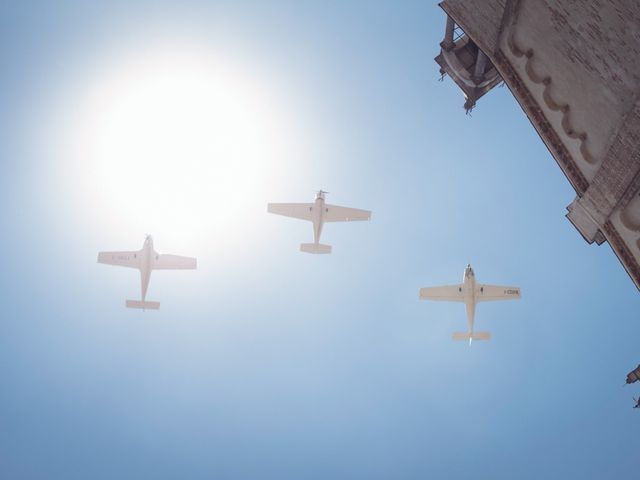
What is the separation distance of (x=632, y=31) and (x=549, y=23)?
2062 mm

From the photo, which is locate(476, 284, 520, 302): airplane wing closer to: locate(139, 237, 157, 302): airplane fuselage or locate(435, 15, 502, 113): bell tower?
locate(435, 15, 502, 113): bell tower

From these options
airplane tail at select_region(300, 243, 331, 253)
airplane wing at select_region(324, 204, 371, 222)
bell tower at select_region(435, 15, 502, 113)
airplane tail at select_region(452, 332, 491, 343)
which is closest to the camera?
bell tower at select_region(435, 15, 502, 113)

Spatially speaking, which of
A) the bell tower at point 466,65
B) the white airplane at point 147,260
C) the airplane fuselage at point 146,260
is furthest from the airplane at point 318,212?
the bell tower at point 466,65

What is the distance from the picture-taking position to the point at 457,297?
33781 millimetres

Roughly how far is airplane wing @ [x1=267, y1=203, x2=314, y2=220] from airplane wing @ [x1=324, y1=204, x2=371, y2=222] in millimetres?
1568

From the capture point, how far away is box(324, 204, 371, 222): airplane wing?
3772 centimetres

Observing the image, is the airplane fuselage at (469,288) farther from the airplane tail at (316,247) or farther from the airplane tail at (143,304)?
the airplane tail at (143,304)

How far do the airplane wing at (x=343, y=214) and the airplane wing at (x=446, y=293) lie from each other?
8400 millimetres

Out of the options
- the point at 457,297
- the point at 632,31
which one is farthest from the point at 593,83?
the point at 457,297

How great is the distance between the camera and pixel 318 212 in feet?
121

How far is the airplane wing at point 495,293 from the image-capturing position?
33.4m

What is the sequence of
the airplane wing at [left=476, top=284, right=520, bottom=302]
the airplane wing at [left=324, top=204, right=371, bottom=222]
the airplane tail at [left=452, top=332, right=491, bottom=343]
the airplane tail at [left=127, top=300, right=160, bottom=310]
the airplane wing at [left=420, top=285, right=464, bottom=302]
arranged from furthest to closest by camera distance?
1. the airplane wing at [left=324, top=204, right=371, bottom=222]
2. the airplane tail at [left=127, top=300, right=160, bottom=310]
3. the airplane tail at [left=452, top=332, right=491, bottom=343]
4. the airplane wing at [left=476, top=284, right=520, bottom=302]
5. the airplane wing at [left=420, top=285, right=464, bottom=302]

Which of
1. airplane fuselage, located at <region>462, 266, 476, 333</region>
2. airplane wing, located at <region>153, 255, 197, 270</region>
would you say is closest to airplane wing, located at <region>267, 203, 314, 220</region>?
airplane wing, located at <region>153, 255, 197, 270</region>

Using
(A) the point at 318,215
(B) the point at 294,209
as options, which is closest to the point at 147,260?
(B) the point at 294,209
